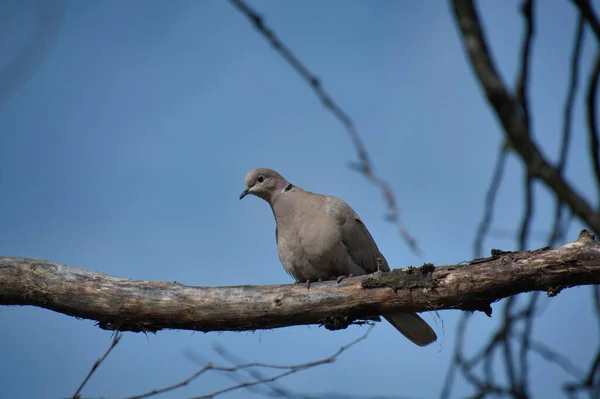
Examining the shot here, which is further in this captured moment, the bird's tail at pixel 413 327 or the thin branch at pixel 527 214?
the bird's tail at pixel 413 327

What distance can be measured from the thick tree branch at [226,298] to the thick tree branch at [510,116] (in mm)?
3157

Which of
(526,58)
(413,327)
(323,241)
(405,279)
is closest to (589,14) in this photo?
(526,58)

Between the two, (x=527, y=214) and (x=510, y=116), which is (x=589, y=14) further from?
(x=527, y=214)

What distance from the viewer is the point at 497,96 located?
1.38 m

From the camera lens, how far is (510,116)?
1371mm

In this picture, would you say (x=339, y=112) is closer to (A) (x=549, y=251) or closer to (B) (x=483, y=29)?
(B) (x=483, y=29)

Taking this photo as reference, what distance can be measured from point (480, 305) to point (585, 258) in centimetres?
73

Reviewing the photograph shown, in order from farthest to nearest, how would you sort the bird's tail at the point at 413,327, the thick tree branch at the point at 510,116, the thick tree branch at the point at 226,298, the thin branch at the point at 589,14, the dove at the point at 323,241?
the dove at the point at 323,241, the bird's tail at the point at 413,327, the thick tree branch at the point at 226,298, the thin branch at the point at 589,14, the thick tree branch at the point at 510,116

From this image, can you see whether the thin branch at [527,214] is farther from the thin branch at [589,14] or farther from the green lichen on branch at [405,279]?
the green lichen on branch at [405,279]

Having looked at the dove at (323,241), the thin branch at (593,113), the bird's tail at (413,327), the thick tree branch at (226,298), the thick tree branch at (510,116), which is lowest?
the thick tree branch at (510,116)

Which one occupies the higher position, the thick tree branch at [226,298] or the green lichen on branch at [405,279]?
the green lichen on branch at [405,279]

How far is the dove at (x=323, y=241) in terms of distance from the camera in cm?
560

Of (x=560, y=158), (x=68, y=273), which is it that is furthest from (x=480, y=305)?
(x=68, y=273)

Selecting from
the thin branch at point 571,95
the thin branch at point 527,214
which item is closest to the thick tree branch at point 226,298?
the thin branch at point 527,214
